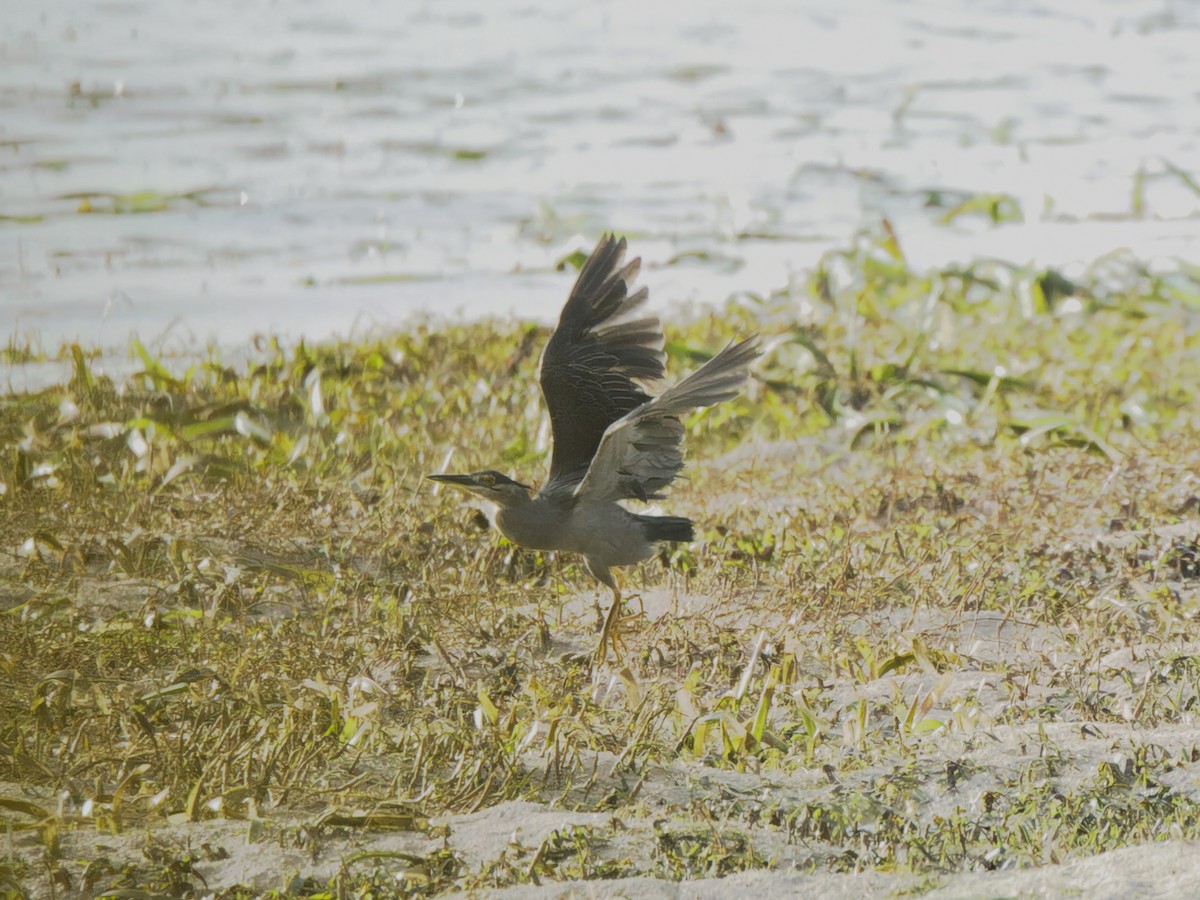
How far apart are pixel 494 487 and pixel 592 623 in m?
0.50

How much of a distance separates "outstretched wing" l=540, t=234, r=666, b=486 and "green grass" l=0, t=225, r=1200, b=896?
1.70 ft

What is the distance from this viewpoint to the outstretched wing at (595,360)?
4.39 m

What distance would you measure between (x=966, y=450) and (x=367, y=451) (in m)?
2.35

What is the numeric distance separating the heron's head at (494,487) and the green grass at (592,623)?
0.35m

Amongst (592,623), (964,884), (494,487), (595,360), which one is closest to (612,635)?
(592,623)

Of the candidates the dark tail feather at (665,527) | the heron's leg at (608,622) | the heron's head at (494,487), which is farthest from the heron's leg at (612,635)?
the heron's head at (494,487)

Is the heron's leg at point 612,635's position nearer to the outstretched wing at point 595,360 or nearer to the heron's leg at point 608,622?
the heron's leg at point 608,622

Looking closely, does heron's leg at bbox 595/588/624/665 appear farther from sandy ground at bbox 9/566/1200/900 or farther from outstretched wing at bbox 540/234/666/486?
sandy ground at bbox 9/566/1200/900

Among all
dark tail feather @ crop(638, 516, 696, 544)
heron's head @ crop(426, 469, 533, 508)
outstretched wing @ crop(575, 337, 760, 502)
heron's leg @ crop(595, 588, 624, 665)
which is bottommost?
heron's leg @ crop(595, 588, 624, 665)

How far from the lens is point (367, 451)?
18.2 feet

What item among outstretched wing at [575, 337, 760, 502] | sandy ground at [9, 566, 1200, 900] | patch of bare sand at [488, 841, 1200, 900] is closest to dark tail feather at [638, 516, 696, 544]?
outstretched wing at [575, 337, 760, 502]

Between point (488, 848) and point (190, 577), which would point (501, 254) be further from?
point (488, 848)

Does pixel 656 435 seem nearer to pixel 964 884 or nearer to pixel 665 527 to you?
pixel 665 527

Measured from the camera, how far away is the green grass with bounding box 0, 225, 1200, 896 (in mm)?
3014
